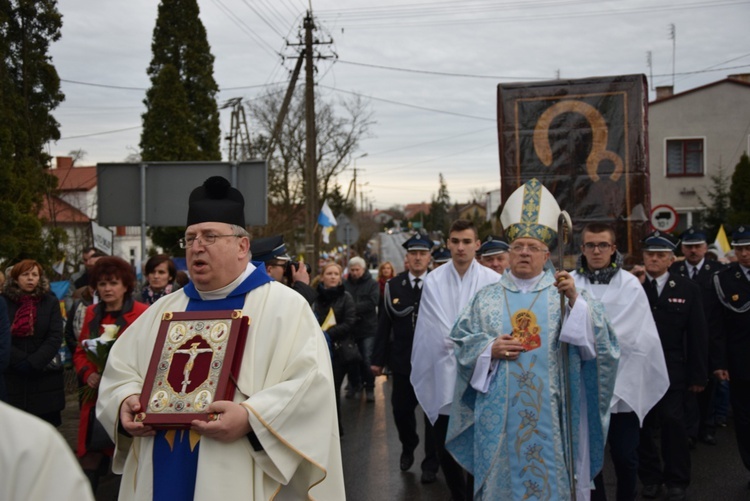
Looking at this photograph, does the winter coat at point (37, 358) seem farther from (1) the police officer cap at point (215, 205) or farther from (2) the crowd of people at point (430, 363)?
(1) the police officer cap at point (215, 205)

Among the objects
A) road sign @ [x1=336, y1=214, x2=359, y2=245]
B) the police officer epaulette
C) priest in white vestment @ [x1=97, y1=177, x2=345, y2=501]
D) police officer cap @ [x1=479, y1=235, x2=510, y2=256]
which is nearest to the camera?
priest in white vestment @ [x1=97, y1=177, x2=345, y2=501]

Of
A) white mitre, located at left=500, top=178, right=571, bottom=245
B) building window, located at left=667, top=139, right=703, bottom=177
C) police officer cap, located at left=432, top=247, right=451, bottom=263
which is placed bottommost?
police officer cap, located at left=432, top=247, right=451, bottom=263

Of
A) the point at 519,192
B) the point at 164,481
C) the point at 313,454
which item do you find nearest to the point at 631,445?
the point at 519,192

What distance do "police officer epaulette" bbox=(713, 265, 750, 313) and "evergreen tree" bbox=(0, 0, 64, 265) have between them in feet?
27.0

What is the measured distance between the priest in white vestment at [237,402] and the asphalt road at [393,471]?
3737 mm

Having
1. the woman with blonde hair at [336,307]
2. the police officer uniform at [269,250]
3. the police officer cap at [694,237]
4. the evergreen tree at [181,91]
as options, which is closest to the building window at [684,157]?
the evergreen tree at [181,91]

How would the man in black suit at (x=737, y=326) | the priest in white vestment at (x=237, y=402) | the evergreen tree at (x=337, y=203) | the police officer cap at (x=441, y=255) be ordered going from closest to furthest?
1. the priest in white vestment at (x=237, y=402)
2. the man in black suit at (x=737, y=326)
3. the police officer cap at (x=441, y=255)
4. the evergreen tree at (x=337, y=203)

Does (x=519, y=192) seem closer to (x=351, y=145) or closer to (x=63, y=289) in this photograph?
(x=63, y=289)

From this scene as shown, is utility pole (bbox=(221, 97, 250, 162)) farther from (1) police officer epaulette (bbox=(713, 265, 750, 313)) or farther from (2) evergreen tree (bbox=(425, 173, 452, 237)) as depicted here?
(2) evergreen tree (bbox=(425, 173, 452, 237))

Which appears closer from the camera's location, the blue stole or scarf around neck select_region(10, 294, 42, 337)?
the blue stole

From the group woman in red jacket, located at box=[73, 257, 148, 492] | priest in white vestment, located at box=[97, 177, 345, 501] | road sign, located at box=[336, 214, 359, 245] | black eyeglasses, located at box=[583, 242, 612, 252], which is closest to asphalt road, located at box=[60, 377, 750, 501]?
woman in red jacket, located at box=[73, 257, 148, 492]

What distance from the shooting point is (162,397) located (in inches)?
138

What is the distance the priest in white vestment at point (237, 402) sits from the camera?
3.39 metres

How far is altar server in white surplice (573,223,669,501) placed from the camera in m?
6.03
